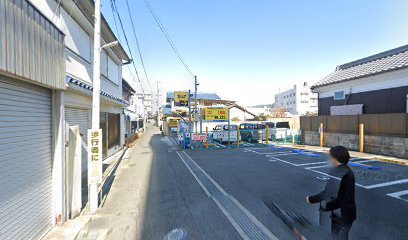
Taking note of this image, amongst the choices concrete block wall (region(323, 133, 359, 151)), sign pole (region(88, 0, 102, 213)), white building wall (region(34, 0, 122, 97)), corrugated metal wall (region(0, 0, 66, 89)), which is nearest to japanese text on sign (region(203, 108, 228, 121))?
white building wall (region(34, 0, 122, 97))

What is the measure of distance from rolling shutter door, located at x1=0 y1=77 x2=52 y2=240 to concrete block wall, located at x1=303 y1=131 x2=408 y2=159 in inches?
553

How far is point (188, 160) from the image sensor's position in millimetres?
10867

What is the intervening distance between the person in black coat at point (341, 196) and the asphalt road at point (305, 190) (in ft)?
0.63

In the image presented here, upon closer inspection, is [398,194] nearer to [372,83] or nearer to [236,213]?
[236,213]

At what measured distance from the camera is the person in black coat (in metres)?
2.52

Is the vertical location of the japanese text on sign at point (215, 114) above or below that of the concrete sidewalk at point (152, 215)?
above

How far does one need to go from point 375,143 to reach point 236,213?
11057mm

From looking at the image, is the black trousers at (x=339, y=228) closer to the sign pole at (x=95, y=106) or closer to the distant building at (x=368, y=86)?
the sign pole at (x=95, y=106)

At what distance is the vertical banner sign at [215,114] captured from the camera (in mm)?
14875

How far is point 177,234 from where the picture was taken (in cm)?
379

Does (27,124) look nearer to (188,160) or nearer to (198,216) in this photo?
(198,216)

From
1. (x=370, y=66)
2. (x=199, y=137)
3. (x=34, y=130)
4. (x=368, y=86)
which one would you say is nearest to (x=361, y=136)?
(x=368, y=86)

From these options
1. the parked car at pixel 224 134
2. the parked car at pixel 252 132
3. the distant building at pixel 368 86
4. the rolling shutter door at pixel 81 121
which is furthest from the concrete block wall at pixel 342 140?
the rolling shutter door at pixel 81 121

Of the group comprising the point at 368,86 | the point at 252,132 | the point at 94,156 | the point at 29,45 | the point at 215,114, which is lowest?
the point at 252,132
